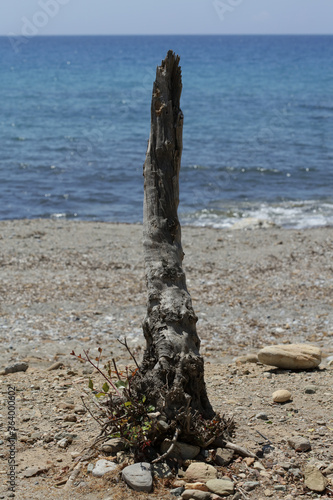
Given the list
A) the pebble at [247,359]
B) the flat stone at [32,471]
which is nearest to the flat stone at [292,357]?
the pebble at [247,359]

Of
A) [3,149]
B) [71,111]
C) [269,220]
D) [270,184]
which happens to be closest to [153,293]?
[269,220]

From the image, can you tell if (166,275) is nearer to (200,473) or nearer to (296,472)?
(200,473)

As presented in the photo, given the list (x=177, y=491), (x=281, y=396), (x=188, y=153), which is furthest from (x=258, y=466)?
(x=188, y=153)

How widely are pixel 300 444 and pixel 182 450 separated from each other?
1.01 metres

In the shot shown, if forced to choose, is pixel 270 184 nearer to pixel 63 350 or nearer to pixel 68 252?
pixel 68 252

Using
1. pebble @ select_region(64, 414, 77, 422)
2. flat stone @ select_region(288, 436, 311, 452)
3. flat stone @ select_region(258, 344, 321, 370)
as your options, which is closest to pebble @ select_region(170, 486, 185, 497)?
flat stone @ select_region(288, 436, 311, 452)

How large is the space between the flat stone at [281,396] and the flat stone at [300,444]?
98 cm

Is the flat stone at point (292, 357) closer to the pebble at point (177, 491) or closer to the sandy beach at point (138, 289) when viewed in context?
the sandy beach at point (138, 289)

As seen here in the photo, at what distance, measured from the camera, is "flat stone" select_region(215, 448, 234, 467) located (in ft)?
15.5

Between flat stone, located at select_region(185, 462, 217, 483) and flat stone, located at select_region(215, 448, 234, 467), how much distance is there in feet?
0.51

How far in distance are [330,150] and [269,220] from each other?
44.3 ft

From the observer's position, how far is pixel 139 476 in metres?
4.45

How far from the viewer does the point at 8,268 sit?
42.4ft

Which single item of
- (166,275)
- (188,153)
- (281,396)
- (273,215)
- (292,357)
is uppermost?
(188,153)
